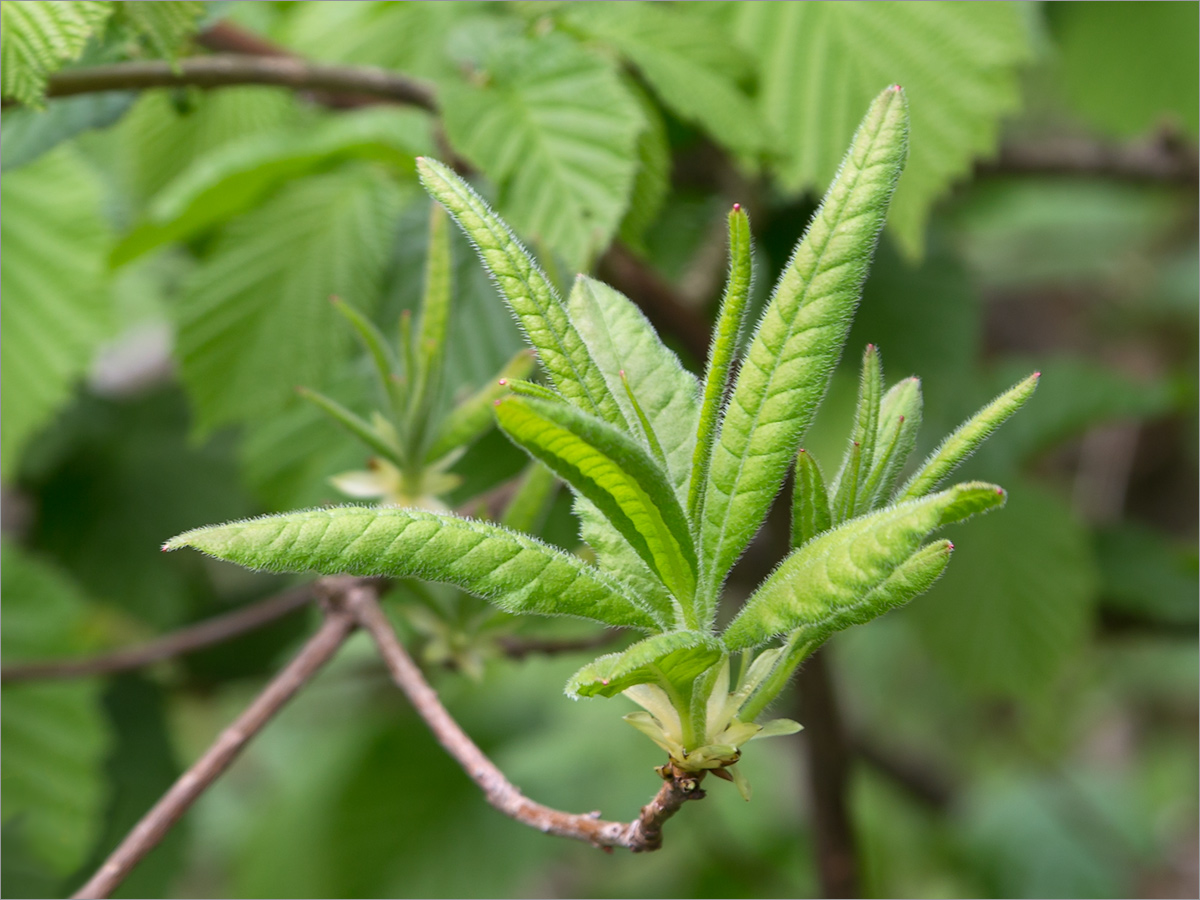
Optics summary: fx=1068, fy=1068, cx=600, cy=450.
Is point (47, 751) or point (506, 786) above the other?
point (506, 786)

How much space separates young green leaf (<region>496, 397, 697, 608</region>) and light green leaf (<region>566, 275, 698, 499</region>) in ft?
0.09

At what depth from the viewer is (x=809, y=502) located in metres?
0.37

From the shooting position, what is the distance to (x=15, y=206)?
88 cm

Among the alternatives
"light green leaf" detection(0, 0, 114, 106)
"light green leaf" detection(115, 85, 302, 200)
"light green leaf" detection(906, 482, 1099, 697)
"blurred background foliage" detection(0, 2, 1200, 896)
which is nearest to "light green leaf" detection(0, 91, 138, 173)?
"blurred background foliage" detection(0, 2, 1200, 896)

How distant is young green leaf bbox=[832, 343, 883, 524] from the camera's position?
0.38m

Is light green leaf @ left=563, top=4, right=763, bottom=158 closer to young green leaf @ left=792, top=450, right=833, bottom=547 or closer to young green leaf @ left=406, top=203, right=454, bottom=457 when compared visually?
young green leaf @ left=406, top=203, right=454, bottom=457

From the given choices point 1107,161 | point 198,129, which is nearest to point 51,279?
point 198,129

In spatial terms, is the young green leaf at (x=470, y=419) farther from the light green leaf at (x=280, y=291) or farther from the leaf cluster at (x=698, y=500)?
the light green leaf at (x=280, y=291)

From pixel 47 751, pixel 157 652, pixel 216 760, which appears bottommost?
pixel 47 751

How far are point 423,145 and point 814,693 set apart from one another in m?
0.56

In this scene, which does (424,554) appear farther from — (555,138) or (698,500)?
(555,138)

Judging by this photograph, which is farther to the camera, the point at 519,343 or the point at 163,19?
the point at 519,343

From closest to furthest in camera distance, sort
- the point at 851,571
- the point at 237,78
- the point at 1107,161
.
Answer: the point at 851,571, the point at 237,78, the point at 1107,161

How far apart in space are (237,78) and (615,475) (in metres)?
0.44
